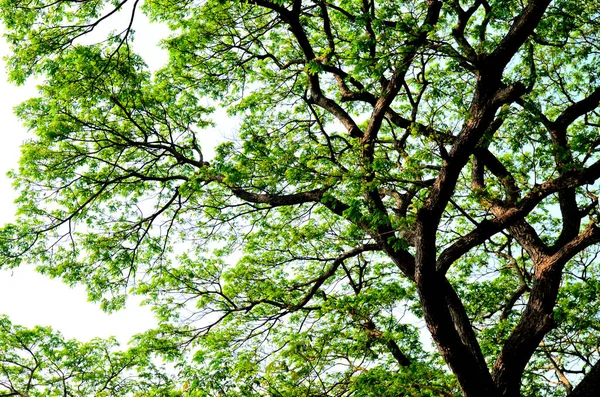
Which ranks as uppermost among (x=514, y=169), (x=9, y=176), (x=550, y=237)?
(x=9, y=176)

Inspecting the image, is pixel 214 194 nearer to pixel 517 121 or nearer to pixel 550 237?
pixel 517 121

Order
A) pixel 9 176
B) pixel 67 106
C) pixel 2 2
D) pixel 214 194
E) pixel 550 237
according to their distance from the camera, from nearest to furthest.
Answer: pixel 2 2 → pixel 67 106 → pixel 9 176 → pixel 214 194 → pixel 550 237

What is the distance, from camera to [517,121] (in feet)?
A: 27.6

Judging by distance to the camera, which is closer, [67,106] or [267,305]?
[67,106]

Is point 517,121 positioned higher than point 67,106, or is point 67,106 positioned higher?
point 67,106

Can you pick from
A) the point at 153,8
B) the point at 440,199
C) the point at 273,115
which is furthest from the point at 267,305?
the point at 153,8

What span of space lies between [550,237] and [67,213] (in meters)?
8.42

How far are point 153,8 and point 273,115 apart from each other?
8.55ft

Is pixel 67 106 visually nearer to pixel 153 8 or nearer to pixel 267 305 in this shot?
pixel 153 8

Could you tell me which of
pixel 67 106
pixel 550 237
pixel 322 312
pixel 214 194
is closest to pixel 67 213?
pixel 67 106

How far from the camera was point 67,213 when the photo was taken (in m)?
8.66

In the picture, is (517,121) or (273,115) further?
(273,115)

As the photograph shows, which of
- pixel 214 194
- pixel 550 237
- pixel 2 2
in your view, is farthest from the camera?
pixel 550 237

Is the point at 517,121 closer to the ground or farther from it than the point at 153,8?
closer to the ground
